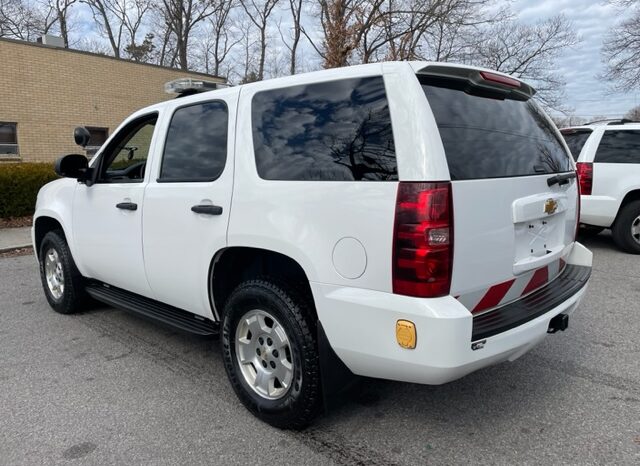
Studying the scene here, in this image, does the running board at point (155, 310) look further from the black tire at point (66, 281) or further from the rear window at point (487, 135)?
the rear window at point (487, 135)

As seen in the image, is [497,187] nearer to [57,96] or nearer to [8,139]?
[8,139]

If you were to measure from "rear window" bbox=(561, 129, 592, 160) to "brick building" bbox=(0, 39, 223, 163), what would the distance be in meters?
13.6

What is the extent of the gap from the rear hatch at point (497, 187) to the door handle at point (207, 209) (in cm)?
138

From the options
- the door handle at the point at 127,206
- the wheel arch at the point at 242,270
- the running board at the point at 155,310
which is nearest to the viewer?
the wheel arch at the point at 242,270

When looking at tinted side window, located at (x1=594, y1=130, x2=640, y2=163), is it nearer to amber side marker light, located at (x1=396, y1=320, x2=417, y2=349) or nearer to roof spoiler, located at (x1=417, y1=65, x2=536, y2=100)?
roof spoiler, located at (x1=417, y1=65, x2=536, y2=100)

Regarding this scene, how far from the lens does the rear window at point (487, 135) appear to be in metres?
2.41

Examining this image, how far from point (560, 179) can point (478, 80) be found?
0.84 meters

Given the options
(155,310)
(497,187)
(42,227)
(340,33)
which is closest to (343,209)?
(497,187)

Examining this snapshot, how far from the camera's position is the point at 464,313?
221 cm

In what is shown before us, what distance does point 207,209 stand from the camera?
121 inches

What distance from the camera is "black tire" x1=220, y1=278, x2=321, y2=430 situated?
2609mm

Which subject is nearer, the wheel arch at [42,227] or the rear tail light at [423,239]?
the rear tail light at [423,239]

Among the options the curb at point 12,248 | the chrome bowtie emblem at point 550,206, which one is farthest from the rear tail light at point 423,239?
the curb at point 12,248

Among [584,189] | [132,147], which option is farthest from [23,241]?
[584,189]
